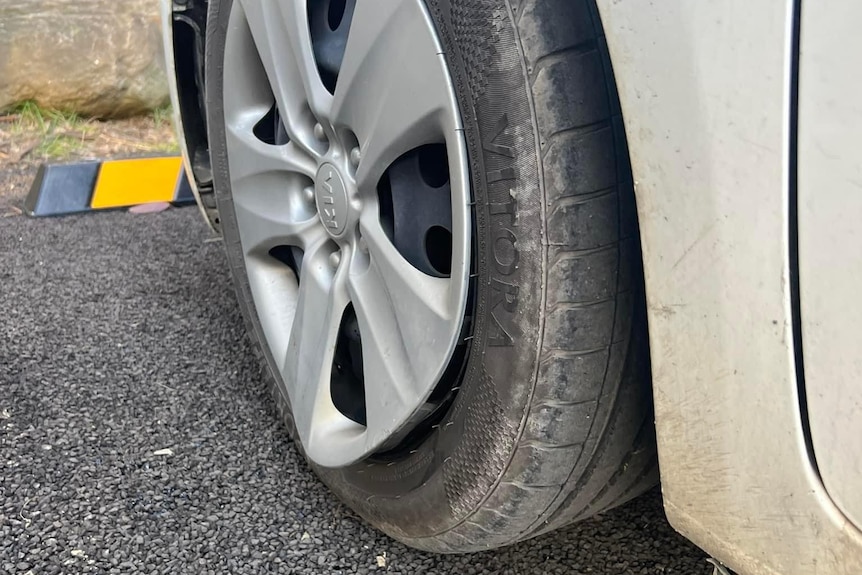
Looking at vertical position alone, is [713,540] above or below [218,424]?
above

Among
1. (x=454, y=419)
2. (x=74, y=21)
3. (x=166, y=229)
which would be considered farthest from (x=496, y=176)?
(x=74, y=21)

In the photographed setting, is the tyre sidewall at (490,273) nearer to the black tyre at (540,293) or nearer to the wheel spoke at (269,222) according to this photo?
the black tyre at (540,293)

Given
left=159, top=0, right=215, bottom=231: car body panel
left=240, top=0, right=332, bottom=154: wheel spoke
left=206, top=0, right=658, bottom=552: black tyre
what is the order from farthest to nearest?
1. left=159, top=0, right=215, bottom=231: car body panel
2. left=240, top=0, right=332, bottom=154: wheel spoke
3. left=206, top=0, right=658, bottom=552: black tyre

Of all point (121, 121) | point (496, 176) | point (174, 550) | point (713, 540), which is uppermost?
point (496, 176)

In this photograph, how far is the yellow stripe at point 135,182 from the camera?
9.84 ft

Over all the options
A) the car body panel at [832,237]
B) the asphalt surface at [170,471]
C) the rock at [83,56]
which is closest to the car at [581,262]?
the car body panel at [832,237]

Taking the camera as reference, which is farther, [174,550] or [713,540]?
[174,550]

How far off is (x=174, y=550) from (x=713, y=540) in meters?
0.81

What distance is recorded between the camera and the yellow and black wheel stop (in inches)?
115

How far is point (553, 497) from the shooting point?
0.93 meters

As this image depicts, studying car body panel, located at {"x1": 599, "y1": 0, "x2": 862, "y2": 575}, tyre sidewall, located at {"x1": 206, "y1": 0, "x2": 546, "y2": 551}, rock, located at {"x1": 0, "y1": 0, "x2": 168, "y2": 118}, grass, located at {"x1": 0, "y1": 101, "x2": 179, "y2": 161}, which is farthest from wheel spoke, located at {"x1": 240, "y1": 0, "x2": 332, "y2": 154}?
rock, located at {"x1": 0, "y1": 0, "x2": 168, "y2": 118}

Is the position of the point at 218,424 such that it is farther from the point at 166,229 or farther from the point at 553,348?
the point at 166,229

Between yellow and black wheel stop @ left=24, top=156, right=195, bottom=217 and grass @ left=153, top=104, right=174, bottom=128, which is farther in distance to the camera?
grass @ left=153, top=104, right=174, bottom=128

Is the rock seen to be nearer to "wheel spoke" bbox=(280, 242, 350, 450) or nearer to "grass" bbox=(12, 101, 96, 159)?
"grass" bbox=(12, 101, 96, 159)
